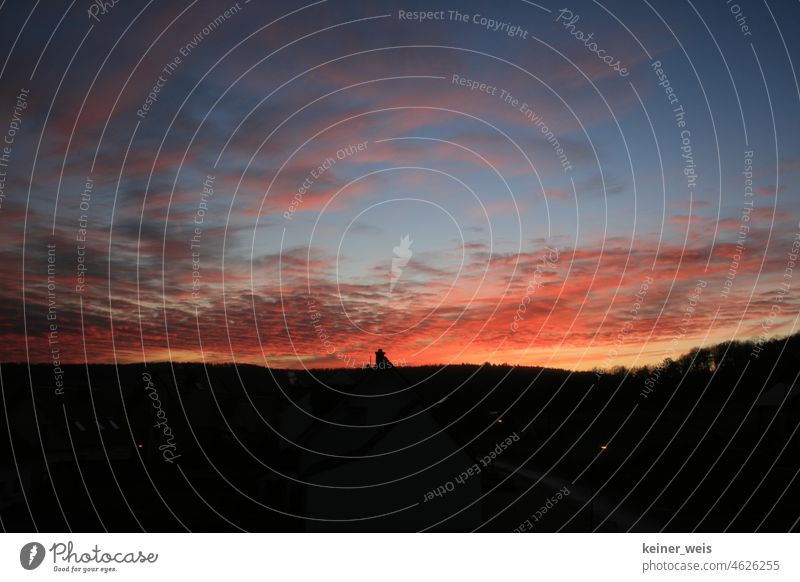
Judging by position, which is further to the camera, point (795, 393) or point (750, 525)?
point (795, 393)

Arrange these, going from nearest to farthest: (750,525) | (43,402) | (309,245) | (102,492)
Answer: (309,245)
(750,525)
(102,492)
(43,402)

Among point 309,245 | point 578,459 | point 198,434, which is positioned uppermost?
point 309,245

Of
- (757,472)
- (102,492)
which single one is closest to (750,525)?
(757,472)

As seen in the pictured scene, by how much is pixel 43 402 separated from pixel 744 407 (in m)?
54.5

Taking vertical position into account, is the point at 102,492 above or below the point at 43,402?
below

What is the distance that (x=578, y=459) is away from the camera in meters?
60.5

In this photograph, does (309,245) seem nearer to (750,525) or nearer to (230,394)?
(750,525)
